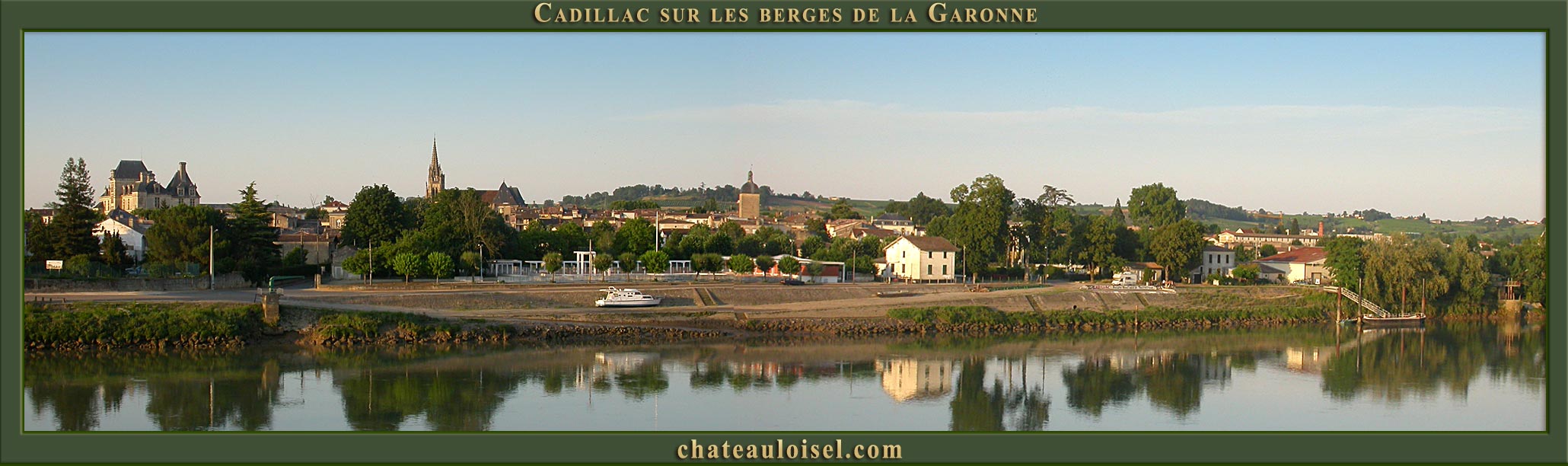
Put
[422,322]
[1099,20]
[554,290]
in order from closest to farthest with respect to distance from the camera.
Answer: [1099,20]
[422,322]
[554,290]

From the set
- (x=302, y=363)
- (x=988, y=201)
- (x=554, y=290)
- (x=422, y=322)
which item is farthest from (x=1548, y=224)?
(x=988, y=201)

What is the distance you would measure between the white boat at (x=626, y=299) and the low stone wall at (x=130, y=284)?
9886mm

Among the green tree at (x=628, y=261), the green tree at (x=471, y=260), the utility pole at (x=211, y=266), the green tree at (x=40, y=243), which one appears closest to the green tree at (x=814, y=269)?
the green tree at (x=628, y=261)

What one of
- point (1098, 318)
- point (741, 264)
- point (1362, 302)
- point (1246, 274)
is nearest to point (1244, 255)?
point (1246, 274)

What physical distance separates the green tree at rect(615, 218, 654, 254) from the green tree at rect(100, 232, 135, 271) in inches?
613

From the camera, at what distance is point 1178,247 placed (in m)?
47.3

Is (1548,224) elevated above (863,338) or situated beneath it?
elevated above

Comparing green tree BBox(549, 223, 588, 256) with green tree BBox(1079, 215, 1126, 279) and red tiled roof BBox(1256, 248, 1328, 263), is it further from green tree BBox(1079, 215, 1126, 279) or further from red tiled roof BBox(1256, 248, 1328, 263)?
red tiled roof BBox(1256, 248, 1328, 263)

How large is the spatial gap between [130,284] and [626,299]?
12227 mm

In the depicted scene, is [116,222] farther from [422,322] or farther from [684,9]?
[684,9]

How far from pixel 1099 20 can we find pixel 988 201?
3886cm

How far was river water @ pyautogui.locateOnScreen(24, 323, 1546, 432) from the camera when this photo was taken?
63.9 feet

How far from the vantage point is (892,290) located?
129ft

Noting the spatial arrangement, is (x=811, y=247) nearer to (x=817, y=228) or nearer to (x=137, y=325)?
(x=817, y=228)
